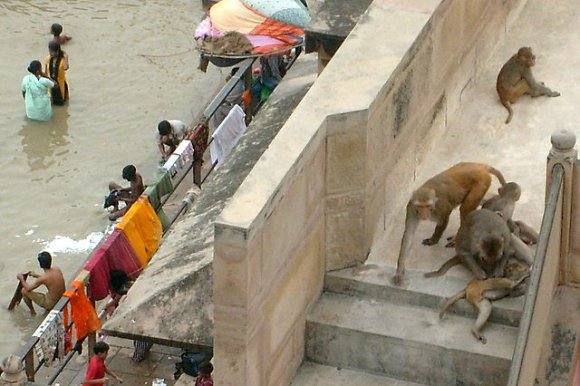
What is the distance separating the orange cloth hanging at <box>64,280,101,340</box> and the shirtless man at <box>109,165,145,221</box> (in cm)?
225

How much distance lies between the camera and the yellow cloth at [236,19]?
17.0m

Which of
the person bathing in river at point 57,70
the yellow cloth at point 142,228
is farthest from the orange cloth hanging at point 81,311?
the person bathing in river at point 57,70

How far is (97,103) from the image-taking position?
778 inches

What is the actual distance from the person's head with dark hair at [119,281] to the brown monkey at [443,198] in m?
4.86

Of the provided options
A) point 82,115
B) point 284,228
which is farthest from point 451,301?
point 82,115

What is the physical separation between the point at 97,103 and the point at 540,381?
10377 mm

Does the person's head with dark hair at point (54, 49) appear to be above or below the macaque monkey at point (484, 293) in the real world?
below

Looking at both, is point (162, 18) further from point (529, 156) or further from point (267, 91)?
point (529, 156)

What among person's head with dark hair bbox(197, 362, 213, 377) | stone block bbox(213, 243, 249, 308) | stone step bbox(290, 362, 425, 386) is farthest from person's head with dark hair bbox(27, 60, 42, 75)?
stone block bbox(213, 243, 249, 308)

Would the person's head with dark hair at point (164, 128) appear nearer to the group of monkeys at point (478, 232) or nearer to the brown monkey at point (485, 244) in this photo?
the group of monkeys at point (478, 232)

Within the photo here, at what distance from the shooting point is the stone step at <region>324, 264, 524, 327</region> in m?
9.58

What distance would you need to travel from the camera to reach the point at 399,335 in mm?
9562

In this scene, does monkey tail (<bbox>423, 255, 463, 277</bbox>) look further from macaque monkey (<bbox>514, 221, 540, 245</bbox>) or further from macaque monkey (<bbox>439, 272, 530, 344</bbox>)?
macaque monkey (<bbox>514, 221, 540, 245</bbox>)

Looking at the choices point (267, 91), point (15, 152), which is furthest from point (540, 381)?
point (15, 152)
